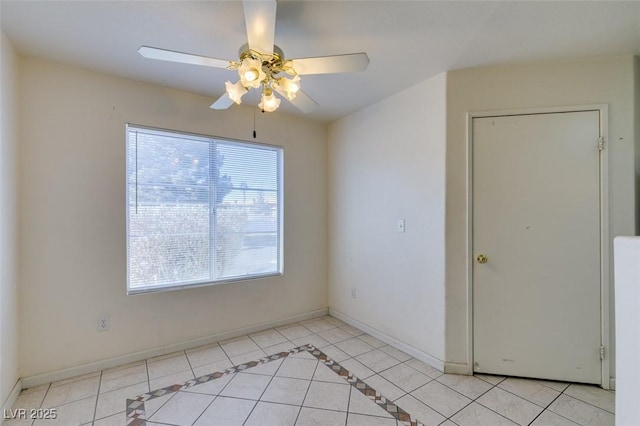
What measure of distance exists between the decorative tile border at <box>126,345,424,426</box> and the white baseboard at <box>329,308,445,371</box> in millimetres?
657

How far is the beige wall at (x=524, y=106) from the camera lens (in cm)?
199

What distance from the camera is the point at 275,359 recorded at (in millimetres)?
2484

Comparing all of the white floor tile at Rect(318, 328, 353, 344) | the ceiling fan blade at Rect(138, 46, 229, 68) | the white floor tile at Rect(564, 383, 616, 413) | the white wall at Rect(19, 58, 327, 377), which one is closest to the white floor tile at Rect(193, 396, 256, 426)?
the white wall at Rect(19, 58, 327, 377)

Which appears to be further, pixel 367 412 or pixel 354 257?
pixel 354 257

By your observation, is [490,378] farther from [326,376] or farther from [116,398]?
[116,398]

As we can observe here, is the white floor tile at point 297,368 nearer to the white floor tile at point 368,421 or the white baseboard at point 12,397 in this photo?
the white floor tile at point 368,421

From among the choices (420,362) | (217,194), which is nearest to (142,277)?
(217,194)

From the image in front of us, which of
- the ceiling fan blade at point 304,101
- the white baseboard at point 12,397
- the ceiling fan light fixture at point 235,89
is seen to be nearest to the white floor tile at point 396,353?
the ceiling fan blade at point 304,101

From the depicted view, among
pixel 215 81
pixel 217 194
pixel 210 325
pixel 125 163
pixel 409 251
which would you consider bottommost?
pixel 210 325

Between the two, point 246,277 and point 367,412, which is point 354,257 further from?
point 367,412

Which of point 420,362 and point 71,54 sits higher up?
point 71,54

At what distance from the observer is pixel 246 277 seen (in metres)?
3.04

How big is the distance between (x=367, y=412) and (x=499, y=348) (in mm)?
1206

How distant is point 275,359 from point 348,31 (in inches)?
103
